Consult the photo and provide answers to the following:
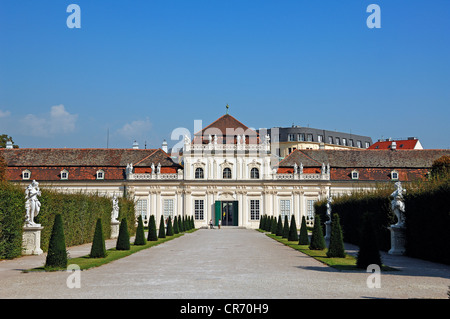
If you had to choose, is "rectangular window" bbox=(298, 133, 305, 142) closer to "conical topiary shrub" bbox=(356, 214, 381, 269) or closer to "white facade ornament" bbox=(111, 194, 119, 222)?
"white facade ornament" bbox=(111, 194, 119, 222)

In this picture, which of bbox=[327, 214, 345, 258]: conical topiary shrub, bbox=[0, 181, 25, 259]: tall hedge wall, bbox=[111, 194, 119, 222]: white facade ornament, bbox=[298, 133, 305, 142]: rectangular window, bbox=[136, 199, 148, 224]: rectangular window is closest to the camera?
bbox=[327, 214, 345, 258]: conical topiary shrub

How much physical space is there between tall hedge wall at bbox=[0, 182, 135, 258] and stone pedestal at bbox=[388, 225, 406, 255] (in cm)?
1322

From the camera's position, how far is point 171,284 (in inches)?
436

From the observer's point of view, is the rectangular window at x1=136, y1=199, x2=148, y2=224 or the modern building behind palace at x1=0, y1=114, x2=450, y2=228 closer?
the modern building behind palace at x1=0, y1=114, x2=450, y2=228

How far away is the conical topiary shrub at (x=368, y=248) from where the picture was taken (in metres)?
13.6

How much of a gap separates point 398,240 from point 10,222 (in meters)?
13.6

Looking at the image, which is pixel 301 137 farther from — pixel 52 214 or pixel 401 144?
pixel 52 214

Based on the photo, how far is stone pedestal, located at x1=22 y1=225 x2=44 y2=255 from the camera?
19562mm

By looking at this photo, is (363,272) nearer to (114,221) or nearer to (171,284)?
(171,284)

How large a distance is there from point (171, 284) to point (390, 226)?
38.5 feet

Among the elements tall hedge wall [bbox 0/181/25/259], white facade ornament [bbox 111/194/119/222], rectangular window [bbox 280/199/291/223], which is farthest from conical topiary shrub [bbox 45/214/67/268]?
rectangular window [bbox 280/199/291/223]

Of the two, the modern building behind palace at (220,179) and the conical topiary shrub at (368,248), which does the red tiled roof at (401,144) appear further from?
the conical topiary shrub at (368,248)
